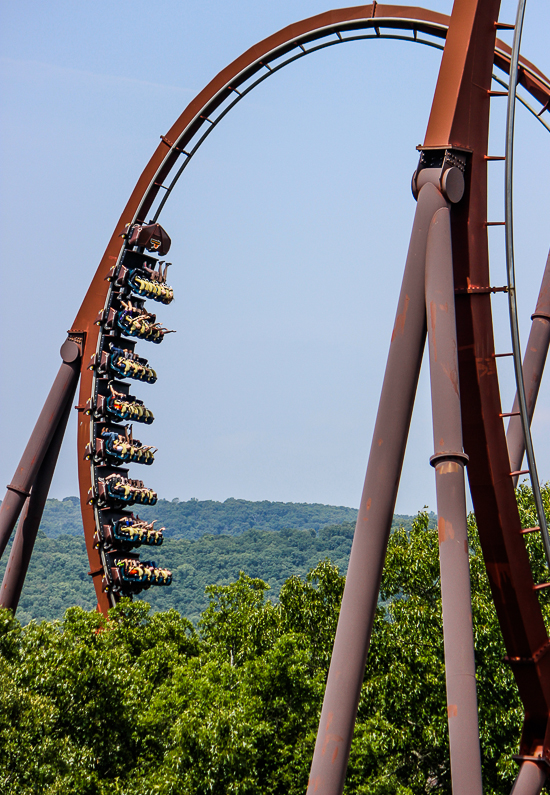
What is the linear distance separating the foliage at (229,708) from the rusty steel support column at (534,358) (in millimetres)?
5129

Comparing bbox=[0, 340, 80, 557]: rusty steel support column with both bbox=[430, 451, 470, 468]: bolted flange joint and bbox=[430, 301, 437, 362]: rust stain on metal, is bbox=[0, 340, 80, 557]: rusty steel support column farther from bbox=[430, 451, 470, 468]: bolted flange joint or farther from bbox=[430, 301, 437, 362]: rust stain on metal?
bbox=[430, 301, 437, 362]: rust stain on metal

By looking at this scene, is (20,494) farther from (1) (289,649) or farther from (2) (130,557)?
(1) (289,649)

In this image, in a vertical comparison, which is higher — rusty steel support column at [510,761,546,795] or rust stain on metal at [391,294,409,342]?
rust stain on metal at [391,294,409,342]

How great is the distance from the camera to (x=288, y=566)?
616ft

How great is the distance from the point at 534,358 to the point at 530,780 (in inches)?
296

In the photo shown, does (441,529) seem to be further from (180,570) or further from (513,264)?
(180,570)

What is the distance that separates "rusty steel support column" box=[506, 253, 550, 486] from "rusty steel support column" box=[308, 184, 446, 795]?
6.73 meters

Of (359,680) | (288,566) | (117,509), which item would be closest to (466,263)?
(359,680)

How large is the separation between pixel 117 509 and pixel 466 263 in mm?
13758

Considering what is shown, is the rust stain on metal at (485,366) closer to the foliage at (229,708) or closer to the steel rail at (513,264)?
the steel rail at (513,264)

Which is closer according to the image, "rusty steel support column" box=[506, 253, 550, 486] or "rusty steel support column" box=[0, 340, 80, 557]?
"rusty steel support column" box=[506, 253, 550, 486]

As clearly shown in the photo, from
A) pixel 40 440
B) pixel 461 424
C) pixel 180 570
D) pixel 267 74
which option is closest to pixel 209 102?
pixel 267 74

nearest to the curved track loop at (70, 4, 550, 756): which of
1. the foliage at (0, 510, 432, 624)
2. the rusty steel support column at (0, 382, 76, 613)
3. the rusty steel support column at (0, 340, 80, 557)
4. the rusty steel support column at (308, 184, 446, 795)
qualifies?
the rusty steel support column at (308, 184, 446, 795)

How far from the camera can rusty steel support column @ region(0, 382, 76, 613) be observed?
21.2 m
